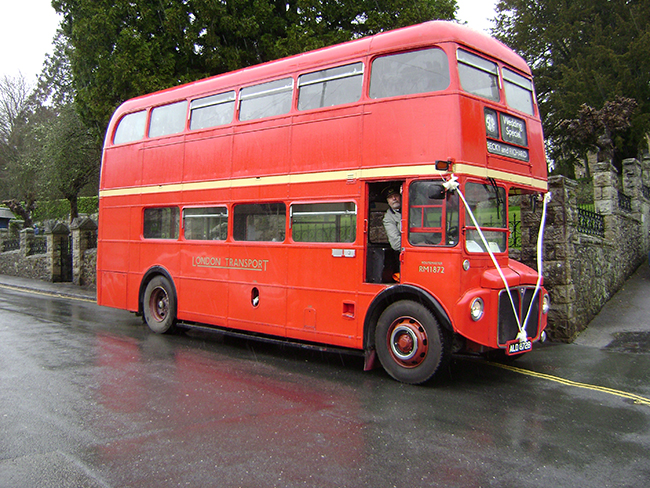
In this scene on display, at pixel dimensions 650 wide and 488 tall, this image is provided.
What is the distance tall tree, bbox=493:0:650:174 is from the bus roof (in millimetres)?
15668

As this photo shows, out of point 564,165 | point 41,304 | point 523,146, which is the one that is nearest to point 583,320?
point 523,146

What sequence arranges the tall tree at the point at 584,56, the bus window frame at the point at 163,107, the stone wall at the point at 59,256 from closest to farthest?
the bus window frame at the point at 163,107, the stone wall at the point at 59,256, the tall tree at the point at 584,56

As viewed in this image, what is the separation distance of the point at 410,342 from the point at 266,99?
14.6 feet

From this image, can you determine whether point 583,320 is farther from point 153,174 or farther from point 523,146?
point 153,174

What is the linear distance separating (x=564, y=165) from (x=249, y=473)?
26.8m

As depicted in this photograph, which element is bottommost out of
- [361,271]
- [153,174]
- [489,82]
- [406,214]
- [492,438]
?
[492,438]

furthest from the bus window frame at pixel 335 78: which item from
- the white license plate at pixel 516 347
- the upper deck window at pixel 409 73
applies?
the white license plate at pixel 516 347

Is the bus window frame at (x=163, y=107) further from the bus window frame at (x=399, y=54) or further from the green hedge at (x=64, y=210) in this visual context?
the green hedge at (x=64, y=210)

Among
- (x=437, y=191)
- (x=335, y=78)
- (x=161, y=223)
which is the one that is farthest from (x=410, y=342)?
(x=161, y=223)

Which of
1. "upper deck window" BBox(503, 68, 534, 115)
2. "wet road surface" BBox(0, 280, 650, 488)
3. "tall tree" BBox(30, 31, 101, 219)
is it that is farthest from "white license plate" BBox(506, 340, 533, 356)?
"tall tree" BBox(30, 31, 101, 219)

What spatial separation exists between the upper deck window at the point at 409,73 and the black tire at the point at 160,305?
545cm

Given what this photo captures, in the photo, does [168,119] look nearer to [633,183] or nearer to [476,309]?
[476,309]

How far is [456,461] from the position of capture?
14.3 ft

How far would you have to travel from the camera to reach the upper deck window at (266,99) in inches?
323
